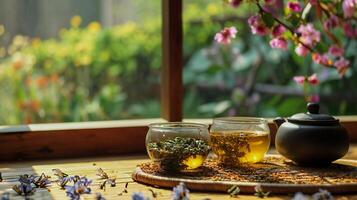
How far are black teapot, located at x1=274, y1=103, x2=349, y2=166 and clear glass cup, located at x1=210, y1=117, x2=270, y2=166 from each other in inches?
2.1

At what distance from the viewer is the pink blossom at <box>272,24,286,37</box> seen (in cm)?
210

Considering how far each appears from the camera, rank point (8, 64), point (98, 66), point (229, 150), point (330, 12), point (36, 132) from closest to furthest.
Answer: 1. point (229, 150)
2. point (36, 132)
3. point (330, 12)
4. point (8, 64)
5. point (98, 66)

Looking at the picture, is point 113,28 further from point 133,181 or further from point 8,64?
point 133,181

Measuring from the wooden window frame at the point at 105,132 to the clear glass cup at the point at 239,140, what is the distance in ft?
1.61

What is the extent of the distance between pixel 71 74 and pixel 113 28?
464 millimetres

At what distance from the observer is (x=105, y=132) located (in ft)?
6.58

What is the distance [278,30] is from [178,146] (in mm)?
784

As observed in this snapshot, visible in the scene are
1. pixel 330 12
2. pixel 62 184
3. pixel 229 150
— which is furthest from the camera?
pixel 330 12

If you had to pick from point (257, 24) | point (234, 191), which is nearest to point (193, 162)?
point (234, 191)

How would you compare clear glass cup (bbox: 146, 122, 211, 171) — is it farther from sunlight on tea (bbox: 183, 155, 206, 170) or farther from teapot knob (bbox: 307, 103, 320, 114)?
teapot knob (bbox: 307, 103, 320, 114)

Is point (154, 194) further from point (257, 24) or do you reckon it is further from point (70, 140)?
point (257, 24)

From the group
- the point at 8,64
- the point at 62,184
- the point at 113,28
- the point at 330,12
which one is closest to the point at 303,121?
the point at 62,184

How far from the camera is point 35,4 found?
4215 millimetres

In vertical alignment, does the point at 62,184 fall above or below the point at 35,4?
below
